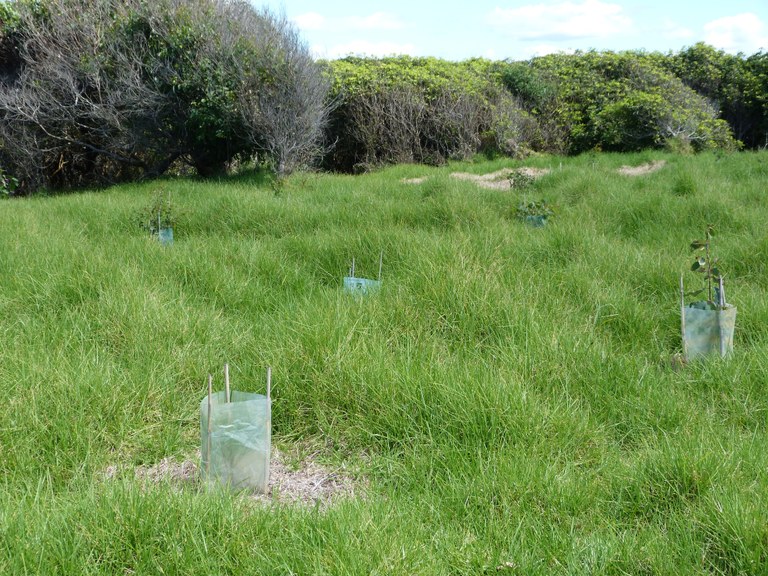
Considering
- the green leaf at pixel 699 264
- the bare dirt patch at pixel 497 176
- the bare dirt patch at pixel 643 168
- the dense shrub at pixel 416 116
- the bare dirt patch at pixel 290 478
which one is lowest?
the bare dirt patch at pixel 290 478

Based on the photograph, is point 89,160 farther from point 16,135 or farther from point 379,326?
point 379,326

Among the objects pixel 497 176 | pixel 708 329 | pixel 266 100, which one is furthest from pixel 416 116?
pixel 708 329

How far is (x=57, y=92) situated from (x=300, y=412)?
8904mm

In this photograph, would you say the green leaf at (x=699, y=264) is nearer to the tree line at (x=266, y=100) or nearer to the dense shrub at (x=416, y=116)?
the tree line at (x=266, y=100)

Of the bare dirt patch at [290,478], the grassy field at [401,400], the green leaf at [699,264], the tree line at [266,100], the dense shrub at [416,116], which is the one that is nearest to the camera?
the grassy field at [401,400]

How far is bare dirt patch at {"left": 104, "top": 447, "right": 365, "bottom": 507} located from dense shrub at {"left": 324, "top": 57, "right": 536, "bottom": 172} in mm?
10189

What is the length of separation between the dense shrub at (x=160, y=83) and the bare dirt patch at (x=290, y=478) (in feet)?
24.5

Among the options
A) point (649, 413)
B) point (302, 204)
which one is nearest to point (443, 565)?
point (649, 413)

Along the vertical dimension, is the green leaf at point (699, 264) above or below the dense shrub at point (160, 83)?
below

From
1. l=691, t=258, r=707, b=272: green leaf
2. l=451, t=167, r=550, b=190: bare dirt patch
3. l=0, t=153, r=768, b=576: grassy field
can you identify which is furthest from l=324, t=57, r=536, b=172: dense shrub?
l=691, t=258, r=707, b=272: green leaf

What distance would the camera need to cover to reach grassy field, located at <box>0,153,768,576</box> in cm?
222

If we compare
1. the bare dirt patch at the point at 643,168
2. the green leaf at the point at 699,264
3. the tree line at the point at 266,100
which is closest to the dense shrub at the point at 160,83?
the tree line at the point at 266,100

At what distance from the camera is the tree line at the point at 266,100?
9.79 m

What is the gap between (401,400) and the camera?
3131 mm
